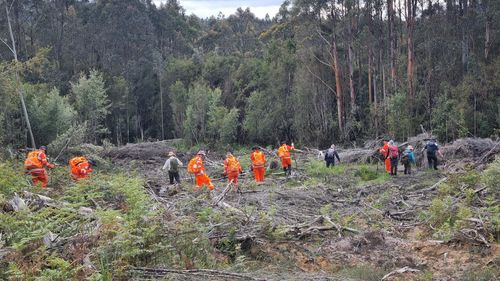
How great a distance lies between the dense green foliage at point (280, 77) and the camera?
91.2 ft

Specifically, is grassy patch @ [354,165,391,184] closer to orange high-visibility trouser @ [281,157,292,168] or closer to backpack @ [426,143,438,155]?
backpack @ [426,143,438,155]

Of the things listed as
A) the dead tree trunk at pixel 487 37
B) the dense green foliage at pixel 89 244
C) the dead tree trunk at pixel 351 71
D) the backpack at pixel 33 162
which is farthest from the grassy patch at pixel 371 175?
the dead tree trunk at pixel 487 37

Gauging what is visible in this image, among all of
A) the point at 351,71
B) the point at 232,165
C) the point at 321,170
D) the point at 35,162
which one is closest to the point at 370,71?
the point at 351,71

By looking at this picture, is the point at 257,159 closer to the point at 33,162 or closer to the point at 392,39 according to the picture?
the point at 33,162

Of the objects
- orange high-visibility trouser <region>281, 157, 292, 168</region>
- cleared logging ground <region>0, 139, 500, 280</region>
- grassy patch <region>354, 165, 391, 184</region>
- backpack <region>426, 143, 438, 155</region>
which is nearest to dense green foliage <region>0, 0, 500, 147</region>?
backpack <region>426, 143, 438, 155</region>

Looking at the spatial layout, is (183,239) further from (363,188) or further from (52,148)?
(52,148)

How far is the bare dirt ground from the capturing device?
792 cm

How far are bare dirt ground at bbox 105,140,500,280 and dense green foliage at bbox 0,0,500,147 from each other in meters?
11.9

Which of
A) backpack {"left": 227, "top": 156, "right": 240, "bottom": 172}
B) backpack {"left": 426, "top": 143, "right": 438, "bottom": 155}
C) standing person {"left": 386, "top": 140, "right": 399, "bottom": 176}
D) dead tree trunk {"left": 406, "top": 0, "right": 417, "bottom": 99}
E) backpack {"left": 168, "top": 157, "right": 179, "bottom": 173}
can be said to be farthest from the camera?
dead tree trunk {"left": 406, "top": 0, "right": 417, "bottom": 99}

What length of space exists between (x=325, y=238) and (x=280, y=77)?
27303 millimetres

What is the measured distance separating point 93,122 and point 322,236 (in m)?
25.5

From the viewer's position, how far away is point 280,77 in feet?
119

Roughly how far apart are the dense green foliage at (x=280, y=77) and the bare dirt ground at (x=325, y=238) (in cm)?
1192

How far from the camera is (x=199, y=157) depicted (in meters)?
14.8
